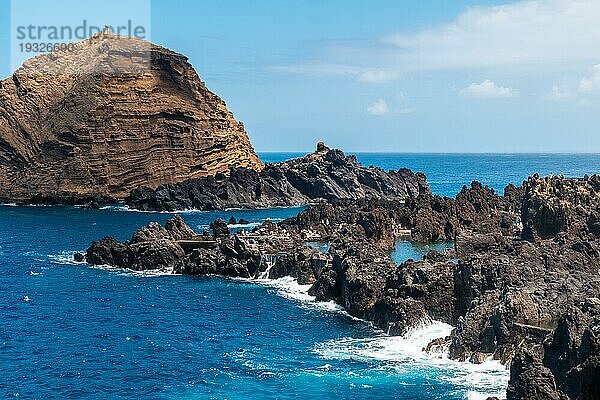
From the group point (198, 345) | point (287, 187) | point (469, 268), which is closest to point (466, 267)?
point (469, 268)

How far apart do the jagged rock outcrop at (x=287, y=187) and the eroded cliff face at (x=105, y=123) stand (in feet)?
34.0

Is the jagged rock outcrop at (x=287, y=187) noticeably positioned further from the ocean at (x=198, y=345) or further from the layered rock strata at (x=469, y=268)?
the ocean at (x=198, y=345)

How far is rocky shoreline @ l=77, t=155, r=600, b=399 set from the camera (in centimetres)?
3450

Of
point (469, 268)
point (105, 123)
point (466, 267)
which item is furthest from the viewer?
point (105, 123)

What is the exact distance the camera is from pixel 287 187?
152250 mm

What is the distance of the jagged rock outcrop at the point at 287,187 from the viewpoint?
13609cm

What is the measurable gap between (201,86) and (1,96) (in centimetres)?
4494

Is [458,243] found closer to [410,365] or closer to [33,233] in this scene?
[410,365]

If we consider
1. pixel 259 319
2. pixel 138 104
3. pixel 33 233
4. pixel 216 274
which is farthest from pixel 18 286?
pixel 138 104

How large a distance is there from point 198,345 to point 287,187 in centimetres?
10579

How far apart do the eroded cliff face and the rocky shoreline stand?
58.3 metres

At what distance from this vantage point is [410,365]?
136 feet

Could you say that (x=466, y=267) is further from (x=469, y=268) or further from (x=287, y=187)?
(x=287, y=187)

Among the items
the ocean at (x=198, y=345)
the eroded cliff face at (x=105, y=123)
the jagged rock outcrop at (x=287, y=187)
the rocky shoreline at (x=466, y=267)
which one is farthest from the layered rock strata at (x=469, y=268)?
the eroded cliff face at (x=105, y=123)
